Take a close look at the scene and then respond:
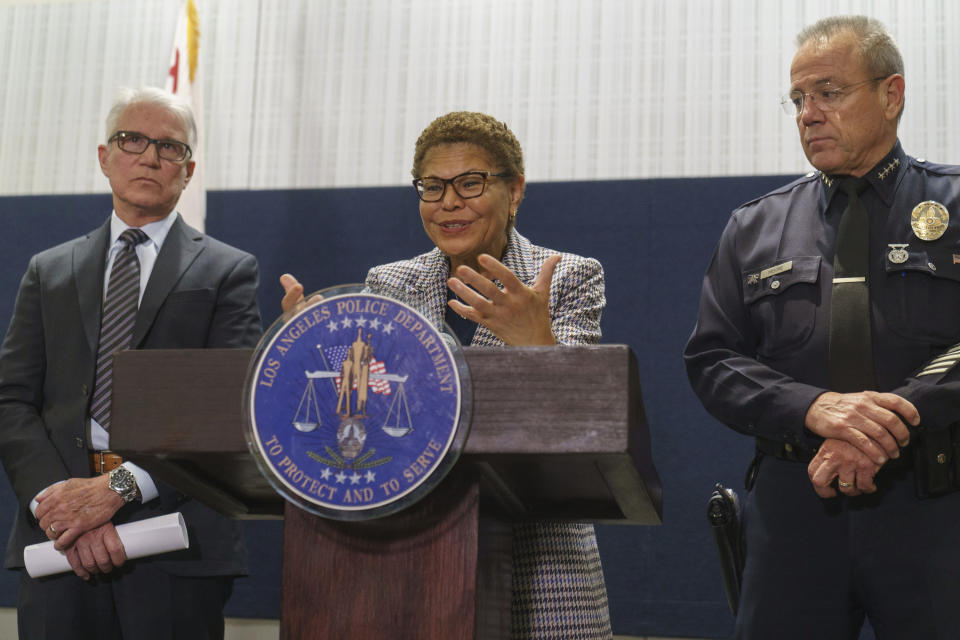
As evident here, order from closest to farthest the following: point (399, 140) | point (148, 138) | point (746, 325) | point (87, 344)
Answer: point (746, 325) < point (87, 344) < point (148, 138) < point (399, 140)

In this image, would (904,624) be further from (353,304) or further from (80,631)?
(80,631)

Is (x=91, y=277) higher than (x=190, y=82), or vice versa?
(x=190, y=82)

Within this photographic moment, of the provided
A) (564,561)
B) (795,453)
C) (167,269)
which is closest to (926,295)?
(795,453)

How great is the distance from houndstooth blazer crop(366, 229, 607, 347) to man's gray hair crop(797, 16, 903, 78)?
23.6 inches

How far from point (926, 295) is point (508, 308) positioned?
2.71 ft

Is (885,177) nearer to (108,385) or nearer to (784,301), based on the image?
(784,301)

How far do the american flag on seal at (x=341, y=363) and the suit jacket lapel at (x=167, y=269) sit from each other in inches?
45.2

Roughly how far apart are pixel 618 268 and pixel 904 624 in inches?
80.3

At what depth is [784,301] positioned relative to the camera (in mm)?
1731

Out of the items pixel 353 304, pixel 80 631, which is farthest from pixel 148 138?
pixel 353 304

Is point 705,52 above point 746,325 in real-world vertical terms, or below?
above

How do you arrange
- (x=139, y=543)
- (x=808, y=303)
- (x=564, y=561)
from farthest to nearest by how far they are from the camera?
(x=808, y=303) < (x=139, y=543) < (x=564, y=561)

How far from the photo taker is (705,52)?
3.61 meters

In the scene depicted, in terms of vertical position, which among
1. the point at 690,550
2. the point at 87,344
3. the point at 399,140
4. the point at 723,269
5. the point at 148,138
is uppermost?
the point at 399,140
